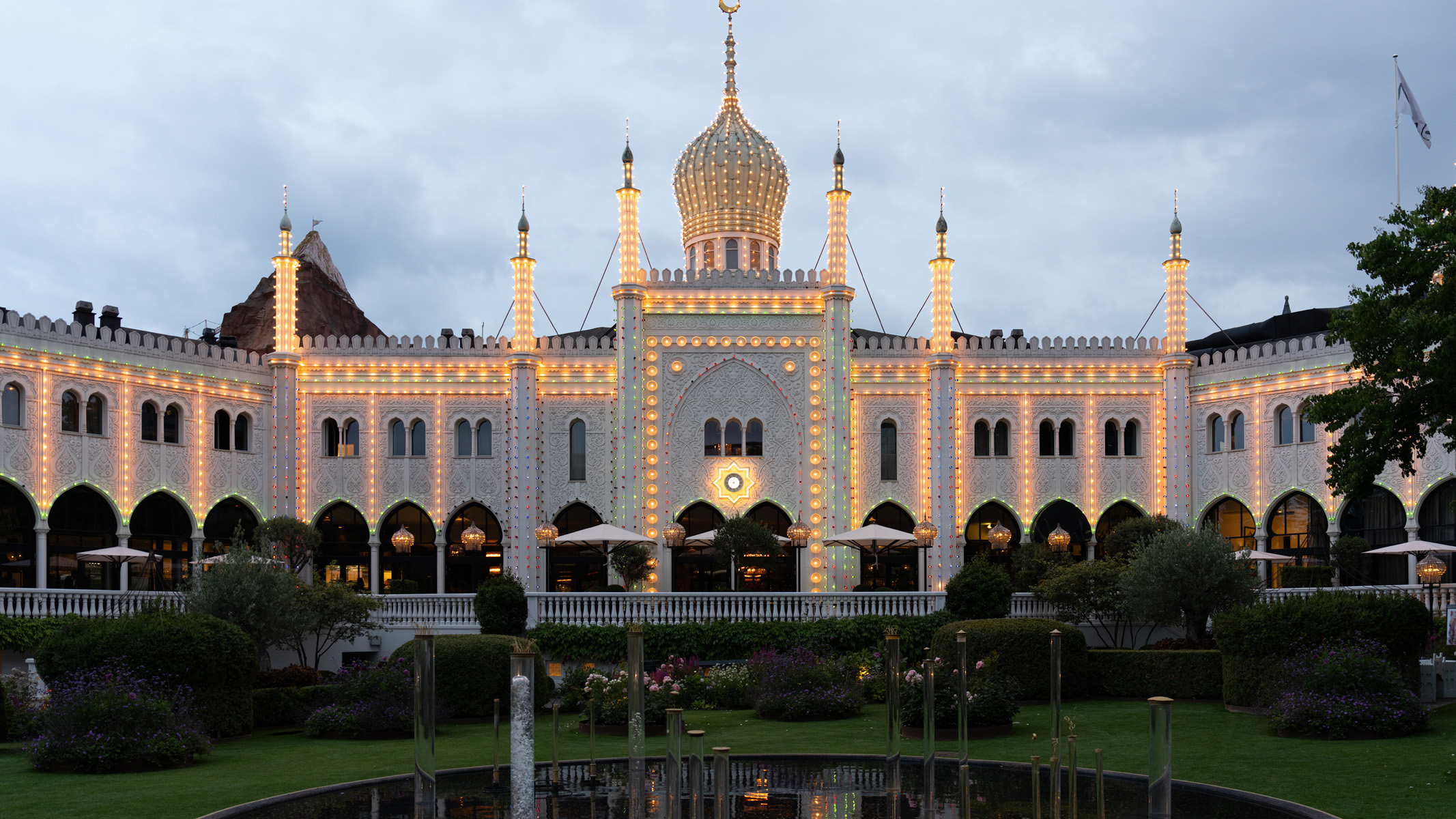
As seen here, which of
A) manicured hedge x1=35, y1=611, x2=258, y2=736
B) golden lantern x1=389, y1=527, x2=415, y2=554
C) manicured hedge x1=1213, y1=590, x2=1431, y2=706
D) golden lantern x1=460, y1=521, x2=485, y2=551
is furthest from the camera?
golden lantern x1=389, y1=527, x2=415, y2=554

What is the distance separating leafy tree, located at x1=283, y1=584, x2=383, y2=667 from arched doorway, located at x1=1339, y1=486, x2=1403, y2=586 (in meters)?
26.2

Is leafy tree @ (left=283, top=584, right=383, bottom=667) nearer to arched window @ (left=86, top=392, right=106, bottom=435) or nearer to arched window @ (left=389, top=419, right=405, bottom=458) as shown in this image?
arched window @ (left=389, top=419, right=405, bottom=458)

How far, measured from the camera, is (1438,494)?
35312mm

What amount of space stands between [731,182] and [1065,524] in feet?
50.9

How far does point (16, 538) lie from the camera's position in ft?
112

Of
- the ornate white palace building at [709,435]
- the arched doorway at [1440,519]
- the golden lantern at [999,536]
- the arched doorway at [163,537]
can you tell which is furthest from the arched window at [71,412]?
the arched doorway at [1440,519]

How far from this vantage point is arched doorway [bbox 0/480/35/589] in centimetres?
3397

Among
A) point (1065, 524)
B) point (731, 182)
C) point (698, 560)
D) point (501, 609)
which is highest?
point (731, 182)

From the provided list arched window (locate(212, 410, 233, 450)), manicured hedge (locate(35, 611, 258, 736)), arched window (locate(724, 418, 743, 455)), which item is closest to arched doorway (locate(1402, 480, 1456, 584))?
arched window (locate(724, 418, 743, 455))

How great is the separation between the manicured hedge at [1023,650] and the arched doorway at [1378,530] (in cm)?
1285

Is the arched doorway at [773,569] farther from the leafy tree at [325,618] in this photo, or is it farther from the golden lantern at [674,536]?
the leafy tree at [325,618]

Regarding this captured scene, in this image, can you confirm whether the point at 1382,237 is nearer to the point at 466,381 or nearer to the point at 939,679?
the point at 939,679

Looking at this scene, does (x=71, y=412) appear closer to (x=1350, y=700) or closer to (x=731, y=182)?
(x=731, y=182)

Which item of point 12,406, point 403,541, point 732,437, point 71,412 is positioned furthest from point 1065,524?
point 12,406
